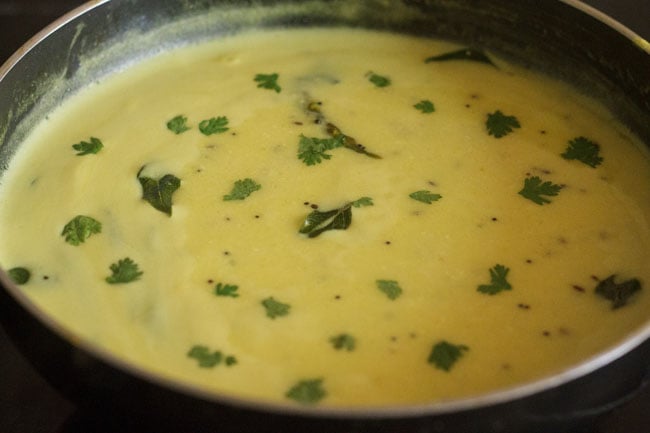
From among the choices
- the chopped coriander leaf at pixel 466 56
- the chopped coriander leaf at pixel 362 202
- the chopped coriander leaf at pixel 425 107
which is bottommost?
the chopped coriander leaf at pixel 362 202

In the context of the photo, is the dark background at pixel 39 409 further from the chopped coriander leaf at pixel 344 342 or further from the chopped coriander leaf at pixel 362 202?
the chopped coriander leaf at pixel 362 202

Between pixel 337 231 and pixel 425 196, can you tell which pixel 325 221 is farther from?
pixel 425 196

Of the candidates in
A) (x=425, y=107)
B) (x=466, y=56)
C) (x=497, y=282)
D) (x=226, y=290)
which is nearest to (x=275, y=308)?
(x=226, y=290)

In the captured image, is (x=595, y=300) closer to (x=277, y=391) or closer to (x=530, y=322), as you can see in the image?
(x=530, y=322)

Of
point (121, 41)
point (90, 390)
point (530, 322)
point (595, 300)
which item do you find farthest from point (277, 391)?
point (121, 41)

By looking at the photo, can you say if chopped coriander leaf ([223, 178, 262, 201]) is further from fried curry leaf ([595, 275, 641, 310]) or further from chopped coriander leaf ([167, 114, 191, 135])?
fried curry leaf ([595, 275, 641, 310])

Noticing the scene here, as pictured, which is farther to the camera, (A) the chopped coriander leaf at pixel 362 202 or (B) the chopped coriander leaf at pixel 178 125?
(B) the chopped coriander leaf at pixel 178 125

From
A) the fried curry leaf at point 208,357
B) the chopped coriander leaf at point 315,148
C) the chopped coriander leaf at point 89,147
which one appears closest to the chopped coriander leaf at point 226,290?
the fried curry leaf at point 208,357
